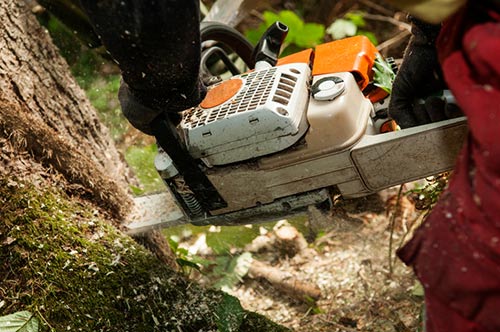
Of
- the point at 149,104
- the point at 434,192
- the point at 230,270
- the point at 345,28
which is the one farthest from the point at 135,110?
the point at 345,28

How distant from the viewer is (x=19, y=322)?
1865 mm

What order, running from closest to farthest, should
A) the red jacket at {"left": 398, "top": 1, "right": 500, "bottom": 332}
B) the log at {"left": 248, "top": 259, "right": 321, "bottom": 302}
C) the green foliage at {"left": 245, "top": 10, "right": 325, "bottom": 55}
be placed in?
the red jacket at {"left": 398, "top": 1, "right": 500, "bottom": 332} → the log at {"left": 248, "top": 259, "right": 321, "bottom": 302} → the green foliage at {"left": 245, "top": 10, "right": 325, "bottom": 55}

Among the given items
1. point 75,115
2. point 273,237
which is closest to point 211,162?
point 75,115

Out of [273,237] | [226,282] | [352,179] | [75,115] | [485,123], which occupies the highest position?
[485,123]

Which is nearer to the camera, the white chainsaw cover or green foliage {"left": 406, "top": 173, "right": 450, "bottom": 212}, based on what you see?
the white chainsaw cover

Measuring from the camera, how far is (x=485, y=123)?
1.01 meters

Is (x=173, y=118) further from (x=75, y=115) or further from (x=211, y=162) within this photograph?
(x=75, y=115)

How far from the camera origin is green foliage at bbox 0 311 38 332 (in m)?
1.85

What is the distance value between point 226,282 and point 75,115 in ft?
3.64

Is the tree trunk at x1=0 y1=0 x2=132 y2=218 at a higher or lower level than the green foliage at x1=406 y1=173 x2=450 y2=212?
higher

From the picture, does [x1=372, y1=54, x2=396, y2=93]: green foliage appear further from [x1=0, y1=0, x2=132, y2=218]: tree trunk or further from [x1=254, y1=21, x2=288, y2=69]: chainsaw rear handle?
[x1=0, y1=0, x2=132, y2=218]: tree trunk

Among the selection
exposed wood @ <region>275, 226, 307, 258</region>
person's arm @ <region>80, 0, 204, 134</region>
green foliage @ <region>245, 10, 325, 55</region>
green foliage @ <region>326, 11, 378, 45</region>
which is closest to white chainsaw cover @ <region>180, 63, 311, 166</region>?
person's arm @ <region>80, 0, 204, 134</region>

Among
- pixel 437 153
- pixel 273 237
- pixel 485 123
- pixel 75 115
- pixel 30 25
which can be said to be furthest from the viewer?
pixel 273 237

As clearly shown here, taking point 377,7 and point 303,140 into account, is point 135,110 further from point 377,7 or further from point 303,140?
point 377,7
